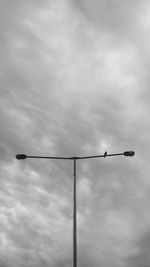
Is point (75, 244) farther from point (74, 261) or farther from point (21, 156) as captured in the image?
point (21, 156)

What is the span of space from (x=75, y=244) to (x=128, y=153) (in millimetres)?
9662

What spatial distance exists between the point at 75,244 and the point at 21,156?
975cm

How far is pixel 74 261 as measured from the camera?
30188mm

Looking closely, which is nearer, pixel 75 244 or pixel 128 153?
pixel 75 244

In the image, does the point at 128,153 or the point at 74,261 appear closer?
the point at 74,261

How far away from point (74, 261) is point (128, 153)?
10.8 meters

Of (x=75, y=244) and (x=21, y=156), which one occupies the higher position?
(x=21, y=156)

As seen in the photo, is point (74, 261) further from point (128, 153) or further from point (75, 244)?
point (128, 153)

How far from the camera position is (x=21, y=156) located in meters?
36.8

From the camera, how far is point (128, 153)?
36.5 m

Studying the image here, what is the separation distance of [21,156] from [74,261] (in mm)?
10774

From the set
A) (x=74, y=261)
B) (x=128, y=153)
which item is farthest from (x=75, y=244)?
(x=128, y=153)

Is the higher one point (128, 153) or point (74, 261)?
point (128, 153)

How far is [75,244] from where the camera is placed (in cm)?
3081
